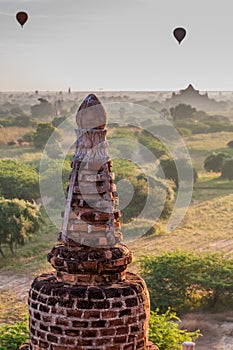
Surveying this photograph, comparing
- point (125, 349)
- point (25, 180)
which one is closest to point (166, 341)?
point (125, 349)

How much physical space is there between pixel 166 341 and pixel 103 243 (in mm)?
5517

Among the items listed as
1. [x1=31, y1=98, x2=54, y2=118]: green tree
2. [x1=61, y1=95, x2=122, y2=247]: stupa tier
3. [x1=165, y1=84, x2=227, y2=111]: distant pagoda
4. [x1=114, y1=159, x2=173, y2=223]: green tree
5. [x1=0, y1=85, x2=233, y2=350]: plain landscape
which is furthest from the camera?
[x1=165, y1=84, x2=227, y2=111]: distant pagoda

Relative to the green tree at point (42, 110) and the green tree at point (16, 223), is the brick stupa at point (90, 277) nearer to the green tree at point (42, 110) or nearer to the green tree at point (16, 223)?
the green tree at point (16, 223)

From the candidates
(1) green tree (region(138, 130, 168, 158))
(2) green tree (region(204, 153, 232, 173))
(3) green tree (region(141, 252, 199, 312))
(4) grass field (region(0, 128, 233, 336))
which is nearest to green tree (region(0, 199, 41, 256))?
(4) grass field (region(0, 128, 233, 336))

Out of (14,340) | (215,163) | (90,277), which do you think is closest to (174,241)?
(215,163)

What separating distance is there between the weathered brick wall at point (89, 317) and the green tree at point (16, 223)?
20.6 metres

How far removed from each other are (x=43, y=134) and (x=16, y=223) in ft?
85.9

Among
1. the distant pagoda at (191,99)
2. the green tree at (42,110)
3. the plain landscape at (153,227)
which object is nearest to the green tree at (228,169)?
the plain landscape at (153,227)

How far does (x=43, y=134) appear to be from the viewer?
50531 mm

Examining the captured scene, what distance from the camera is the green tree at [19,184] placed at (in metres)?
31.5

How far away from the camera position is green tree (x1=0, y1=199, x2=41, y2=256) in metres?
24.8

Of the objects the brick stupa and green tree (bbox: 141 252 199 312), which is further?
green tree (bbox: 141 252 199 312)

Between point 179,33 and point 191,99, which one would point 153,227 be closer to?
point 179,33

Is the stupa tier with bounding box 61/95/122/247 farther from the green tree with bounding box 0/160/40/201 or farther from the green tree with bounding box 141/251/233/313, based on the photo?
the green tree with bounding box 0/160/40/201
